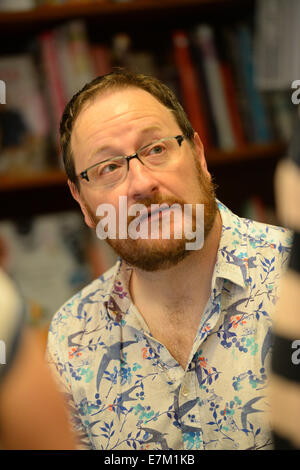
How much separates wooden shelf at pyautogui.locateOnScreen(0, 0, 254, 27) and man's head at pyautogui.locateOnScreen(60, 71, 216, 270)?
43 centimetres

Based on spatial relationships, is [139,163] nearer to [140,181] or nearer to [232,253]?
[140,181]

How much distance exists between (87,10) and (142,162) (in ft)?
2.20

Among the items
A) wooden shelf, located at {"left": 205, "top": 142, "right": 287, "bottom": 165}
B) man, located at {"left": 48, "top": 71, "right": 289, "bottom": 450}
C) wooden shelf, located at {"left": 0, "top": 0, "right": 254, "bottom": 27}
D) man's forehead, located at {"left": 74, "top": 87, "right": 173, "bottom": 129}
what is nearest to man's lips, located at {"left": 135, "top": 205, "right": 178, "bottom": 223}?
man, located at {"left": 48, "top": 71, "right": 289, "bottom": 450}

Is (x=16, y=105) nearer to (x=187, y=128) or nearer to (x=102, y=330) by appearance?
(x=187, y=128)

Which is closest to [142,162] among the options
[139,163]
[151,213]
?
[139,163]

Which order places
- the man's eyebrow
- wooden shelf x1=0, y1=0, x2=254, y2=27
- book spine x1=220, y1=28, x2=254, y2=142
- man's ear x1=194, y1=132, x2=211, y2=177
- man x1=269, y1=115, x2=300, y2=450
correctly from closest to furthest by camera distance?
1. man x1=269, y1=115, x2=300, y2=450
2. the man's eyebrow
3. man's ear x1=194, y1=132, x2=211, y2=177
4. wooden shelf x1=0, y1=0, x2=254, y2=27
5. book spine x1=220, y1=28, x2=254, y2=142

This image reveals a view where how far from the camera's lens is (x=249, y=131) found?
166 centimetres

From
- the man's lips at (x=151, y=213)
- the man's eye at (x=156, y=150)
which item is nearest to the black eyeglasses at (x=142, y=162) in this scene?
the man's eye at (x=156, y=150)

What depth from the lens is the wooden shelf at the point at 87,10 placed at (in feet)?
4.91

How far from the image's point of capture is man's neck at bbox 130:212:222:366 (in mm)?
1110

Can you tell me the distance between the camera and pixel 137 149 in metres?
1.11

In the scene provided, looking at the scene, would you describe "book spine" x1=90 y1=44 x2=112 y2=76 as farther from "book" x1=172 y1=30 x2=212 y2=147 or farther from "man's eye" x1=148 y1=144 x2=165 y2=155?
"man's eye" x1=148 y1=144 x2=165 y2=155

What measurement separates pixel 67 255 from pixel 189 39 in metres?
0.78
